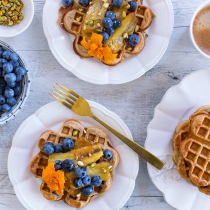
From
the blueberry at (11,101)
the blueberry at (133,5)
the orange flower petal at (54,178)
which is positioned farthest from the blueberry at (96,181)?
the blueberry at (133,5)

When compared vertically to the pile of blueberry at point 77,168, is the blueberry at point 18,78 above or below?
above

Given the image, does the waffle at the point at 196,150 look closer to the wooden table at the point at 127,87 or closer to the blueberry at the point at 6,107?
the wooden table at the point at 127,87

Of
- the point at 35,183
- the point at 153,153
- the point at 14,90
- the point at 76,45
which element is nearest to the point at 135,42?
the point at 76,45

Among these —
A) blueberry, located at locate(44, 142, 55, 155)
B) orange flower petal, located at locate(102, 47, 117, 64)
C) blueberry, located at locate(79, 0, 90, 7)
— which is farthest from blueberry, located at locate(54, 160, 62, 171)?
blueberry, located at locate(79, 0, 90, 7)

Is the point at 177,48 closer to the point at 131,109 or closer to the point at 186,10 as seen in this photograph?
the point at 186,10

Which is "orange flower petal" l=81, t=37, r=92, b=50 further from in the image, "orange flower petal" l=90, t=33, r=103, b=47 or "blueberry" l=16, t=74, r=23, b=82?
"blueberry" l=16, t=74, r=23, b=82

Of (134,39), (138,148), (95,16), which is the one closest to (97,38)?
(95,16)
